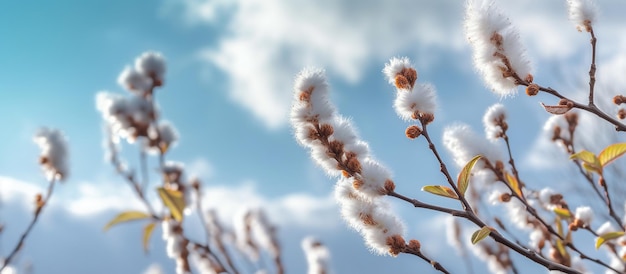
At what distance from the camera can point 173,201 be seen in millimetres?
1620

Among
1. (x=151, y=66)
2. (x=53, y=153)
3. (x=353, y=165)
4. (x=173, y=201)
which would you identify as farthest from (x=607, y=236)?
(x=53, y=153)

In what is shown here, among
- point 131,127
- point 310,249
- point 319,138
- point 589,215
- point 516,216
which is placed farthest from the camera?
point 310,249

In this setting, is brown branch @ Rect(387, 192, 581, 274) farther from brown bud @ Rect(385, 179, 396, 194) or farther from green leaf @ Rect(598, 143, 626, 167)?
green leaf @ Rect(598, 143, 626, 167)

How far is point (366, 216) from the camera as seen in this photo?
0.92 meters

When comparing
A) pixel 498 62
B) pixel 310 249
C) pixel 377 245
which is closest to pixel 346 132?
pixel 377 245

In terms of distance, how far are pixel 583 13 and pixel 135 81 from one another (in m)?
1.41

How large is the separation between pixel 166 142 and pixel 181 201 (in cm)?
28

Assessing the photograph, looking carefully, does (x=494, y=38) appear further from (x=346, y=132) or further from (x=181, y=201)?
(x=181, y=201)

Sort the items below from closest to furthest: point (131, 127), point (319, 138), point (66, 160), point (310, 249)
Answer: point (319, 138)
point (131, 127)
point (66, 160)
point (310, 249)

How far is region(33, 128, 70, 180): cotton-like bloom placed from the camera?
1.94m

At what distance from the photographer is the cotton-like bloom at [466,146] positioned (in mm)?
1270

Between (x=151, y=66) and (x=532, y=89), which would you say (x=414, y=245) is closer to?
(x=532, y=89)

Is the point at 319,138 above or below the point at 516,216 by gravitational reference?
below

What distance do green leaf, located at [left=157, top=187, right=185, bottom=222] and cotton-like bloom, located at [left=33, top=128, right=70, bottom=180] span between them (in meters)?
0.54
